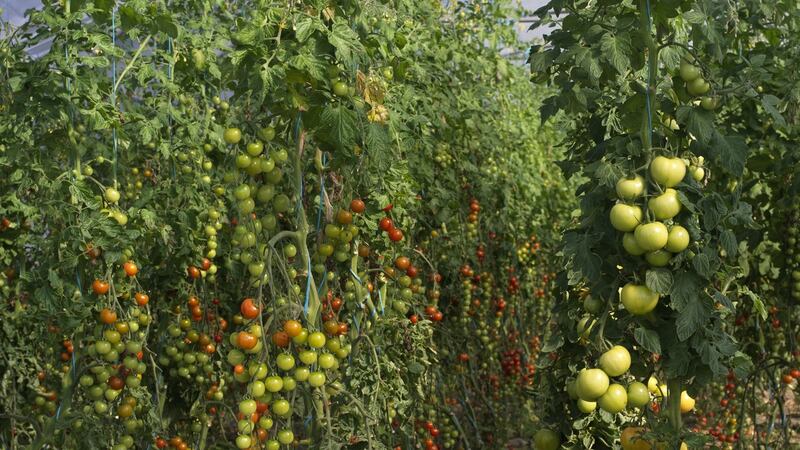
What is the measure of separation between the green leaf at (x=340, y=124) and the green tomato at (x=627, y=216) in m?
0.57

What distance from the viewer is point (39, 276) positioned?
95.3 inches

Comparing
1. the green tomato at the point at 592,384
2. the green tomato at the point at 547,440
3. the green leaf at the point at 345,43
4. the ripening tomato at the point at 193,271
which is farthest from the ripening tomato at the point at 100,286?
the green tomato at the point at 592,384

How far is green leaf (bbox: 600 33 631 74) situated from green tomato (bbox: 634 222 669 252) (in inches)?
12.6

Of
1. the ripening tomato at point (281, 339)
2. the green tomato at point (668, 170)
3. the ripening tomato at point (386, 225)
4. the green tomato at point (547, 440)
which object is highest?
the green tomato at point (668, 170)

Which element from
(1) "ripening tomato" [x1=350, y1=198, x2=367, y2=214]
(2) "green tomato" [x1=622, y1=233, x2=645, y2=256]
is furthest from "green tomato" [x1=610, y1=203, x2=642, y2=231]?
(1) "ripening tomato" [x1=350, y1=198, x2=367, y2=214]

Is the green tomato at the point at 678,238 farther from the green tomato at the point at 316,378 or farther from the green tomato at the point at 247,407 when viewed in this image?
the green tomato at the point at 247,407

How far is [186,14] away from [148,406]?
5.79ft

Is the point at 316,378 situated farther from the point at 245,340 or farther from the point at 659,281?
the point at 659,281

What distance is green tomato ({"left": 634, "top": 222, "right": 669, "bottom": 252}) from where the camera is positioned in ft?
5.28

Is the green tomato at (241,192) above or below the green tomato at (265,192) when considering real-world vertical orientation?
above

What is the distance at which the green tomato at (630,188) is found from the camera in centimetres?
167

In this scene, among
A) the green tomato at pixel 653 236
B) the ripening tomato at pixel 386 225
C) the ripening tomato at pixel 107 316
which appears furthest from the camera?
the ripening tomato at pixel 386 225

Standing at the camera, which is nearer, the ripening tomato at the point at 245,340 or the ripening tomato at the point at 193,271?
the ripening tomato at the point at 245,340

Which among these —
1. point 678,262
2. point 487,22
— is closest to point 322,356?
point 678,262
